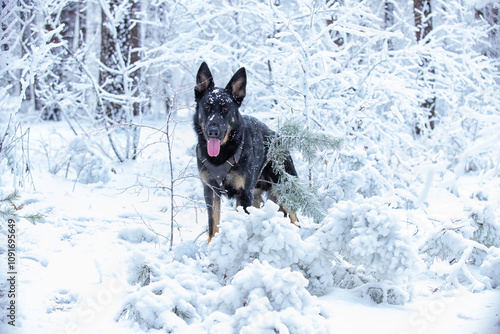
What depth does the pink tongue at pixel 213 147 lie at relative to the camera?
3.87 m

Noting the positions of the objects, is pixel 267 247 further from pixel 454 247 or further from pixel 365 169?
pixel 365 169

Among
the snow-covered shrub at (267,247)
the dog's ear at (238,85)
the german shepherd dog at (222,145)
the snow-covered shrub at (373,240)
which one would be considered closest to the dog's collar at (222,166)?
the german shepherd dog at (222,145)

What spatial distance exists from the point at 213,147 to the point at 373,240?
1.82 m

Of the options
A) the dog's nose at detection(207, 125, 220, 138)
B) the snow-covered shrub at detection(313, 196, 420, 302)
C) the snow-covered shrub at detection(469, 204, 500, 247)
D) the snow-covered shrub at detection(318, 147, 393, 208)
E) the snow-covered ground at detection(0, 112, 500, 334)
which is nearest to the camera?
the snow-covered ground at detection(0, 112, 500, 334)

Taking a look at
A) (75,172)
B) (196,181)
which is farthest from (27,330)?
(75,172)

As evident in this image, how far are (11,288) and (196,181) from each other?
4.06 metres

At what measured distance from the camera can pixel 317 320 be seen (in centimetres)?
212

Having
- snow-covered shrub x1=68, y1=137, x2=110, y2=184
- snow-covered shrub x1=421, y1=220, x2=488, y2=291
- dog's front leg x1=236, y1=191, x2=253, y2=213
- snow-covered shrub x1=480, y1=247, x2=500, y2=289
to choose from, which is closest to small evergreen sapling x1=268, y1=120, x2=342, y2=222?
dog's front leg x1=236, y1=191, x2=253, y2=213

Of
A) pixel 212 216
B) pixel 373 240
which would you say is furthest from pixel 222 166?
pixel 373 240

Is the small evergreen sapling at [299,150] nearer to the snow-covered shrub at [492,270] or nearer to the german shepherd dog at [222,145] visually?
the german shepherd dog at [222,145]

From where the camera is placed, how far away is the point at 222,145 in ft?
13.2

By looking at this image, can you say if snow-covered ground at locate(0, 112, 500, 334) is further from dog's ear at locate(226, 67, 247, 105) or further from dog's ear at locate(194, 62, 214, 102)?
dog's ear at locate(226, 67, 247, 105)

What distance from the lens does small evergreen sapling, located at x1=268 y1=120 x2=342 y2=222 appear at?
4086 mm

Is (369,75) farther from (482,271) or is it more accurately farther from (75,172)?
(75,172)
